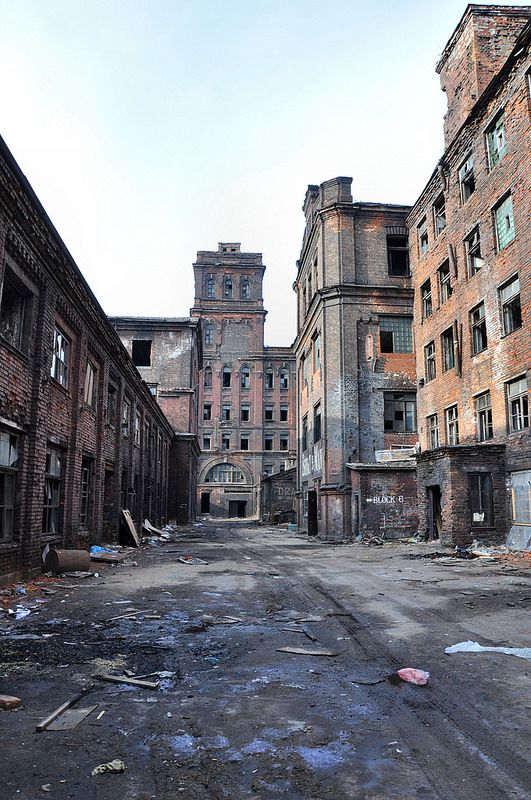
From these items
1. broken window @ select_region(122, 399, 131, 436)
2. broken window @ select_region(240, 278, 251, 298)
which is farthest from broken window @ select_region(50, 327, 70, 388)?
broken window @ select_region(240, 278, 251, 298)

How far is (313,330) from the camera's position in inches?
1265

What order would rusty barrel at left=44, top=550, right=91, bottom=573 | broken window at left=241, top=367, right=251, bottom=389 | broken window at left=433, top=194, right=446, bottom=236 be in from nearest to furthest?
1. rusty barrel at left=44, top=550, right=91, bottom=573
2. broken window at left=433, top=194, right=446, bottom=236
3. broken window at left=241, top=367, right=251, bottom=389

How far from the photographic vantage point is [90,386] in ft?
52.6

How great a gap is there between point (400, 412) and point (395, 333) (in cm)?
404

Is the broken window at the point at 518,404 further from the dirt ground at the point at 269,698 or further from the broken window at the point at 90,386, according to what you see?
the broken window at the point at 90,386

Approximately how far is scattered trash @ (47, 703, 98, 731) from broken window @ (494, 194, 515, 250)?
17172 millimetres

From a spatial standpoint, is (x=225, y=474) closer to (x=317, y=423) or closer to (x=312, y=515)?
(x=317, y=423)

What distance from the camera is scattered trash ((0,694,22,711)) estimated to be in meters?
4.01

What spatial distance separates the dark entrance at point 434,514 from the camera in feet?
65.0

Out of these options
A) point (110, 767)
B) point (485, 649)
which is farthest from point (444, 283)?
point (110, 767)

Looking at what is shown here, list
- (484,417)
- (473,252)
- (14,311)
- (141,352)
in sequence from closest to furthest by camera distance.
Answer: (14,311) → (484,417) → (473,252) → (141,352)

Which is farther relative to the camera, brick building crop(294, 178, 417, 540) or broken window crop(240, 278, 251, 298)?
broken window crop(240, 278, 251, 298)

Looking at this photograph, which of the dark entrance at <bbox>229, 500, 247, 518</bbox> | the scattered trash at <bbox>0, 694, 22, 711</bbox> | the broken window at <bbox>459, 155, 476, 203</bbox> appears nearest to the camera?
the scattered trash at <bbox>0, 694, 22, 711</bbox>

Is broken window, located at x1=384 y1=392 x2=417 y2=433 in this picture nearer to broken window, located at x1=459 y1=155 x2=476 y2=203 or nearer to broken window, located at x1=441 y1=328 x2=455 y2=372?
broken window, located at x1=441 y1=328 x2=455 y2=372
